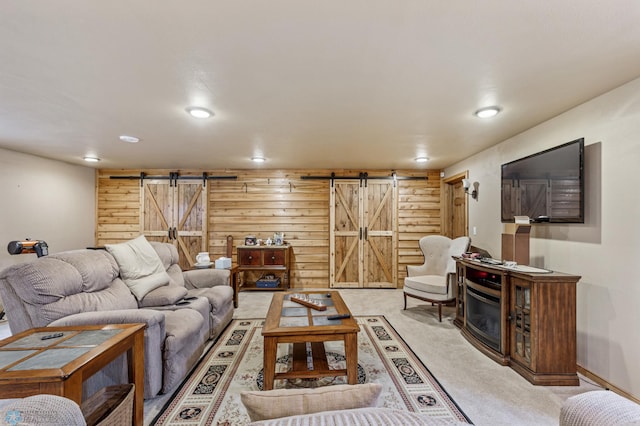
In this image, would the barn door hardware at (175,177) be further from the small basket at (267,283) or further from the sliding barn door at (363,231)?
the sliding barn door at (363,231)

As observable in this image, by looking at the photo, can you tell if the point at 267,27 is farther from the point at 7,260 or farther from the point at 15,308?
the point at 7,260

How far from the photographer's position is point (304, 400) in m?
0.82

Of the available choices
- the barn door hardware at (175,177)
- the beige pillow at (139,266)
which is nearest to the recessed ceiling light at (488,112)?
the beige pillow at (139,266)

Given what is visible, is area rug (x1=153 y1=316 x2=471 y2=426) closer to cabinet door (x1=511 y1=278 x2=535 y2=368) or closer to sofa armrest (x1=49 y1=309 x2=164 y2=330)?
sofa armrest (x1=49 y1=309 x2=164 y2=330)

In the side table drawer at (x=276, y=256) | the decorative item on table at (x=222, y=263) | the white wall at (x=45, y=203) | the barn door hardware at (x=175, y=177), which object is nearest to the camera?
the decorative item on table at (x=222, y=263)

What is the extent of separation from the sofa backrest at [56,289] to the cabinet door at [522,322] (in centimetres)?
344

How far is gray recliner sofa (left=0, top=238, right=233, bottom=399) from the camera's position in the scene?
6.33ft

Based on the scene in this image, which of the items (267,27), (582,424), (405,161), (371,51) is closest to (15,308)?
(267,27)

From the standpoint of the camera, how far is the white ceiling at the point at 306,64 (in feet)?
4.63

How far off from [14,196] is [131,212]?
5.70 ft

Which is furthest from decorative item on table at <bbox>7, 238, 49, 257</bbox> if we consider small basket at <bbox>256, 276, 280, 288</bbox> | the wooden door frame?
the wooden door frame

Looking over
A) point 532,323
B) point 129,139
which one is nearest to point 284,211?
point 129,139

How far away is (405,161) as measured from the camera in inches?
194

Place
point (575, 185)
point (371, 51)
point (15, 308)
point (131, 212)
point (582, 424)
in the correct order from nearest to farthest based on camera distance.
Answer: point (582, 424) → point (371, 51) → point (15, 308) → point (575, 185) → point (131, 212)
